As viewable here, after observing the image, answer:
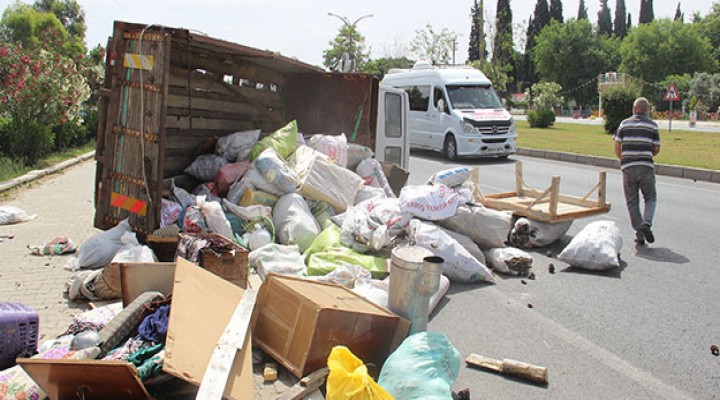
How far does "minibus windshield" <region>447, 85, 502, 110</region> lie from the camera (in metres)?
16.2

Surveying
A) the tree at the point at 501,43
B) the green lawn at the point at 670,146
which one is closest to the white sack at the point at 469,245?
the green lawn at the point at 670,146

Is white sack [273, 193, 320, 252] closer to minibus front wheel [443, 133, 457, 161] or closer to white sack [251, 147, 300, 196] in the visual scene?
white sack [251, 147, 300, 196]

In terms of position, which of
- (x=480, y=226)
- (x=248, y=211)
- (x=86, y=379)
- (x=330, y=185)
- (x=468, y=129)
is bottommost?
(x=86, y=379)

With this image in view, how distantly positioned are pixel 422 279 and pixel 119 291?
242 cm

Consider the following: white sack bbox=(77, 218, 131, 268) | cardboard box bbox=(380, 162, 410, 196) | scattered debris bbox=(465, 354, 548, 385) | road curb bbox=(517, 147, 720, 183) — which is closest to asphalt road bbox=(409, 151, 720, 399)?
scattered debris bbox=(465, 354, 548, 385)

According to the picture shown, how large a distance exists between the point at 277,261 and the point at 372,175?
9.29ft

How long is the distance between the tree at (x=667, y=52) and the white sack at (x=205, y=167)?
217 feet

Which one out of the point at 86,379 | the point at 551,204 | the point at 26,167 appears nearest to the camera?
the point at 86,379

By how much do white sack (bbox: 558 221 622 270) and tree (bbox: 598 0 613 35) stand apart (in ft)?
318

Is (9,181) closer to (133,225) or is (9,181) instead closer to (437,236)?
(133,225)

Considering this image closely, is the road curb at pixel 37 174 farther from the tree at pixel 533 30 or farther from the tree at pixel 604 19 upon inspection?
the tree at pixel 604 19

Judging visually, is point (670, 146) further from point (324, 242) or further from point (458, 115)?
point (324, 242)

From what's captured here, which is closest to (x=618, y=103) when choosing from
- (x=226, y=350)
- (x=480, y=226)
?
(x=480, y=226)

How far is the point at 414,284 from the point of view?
3.73 metres
